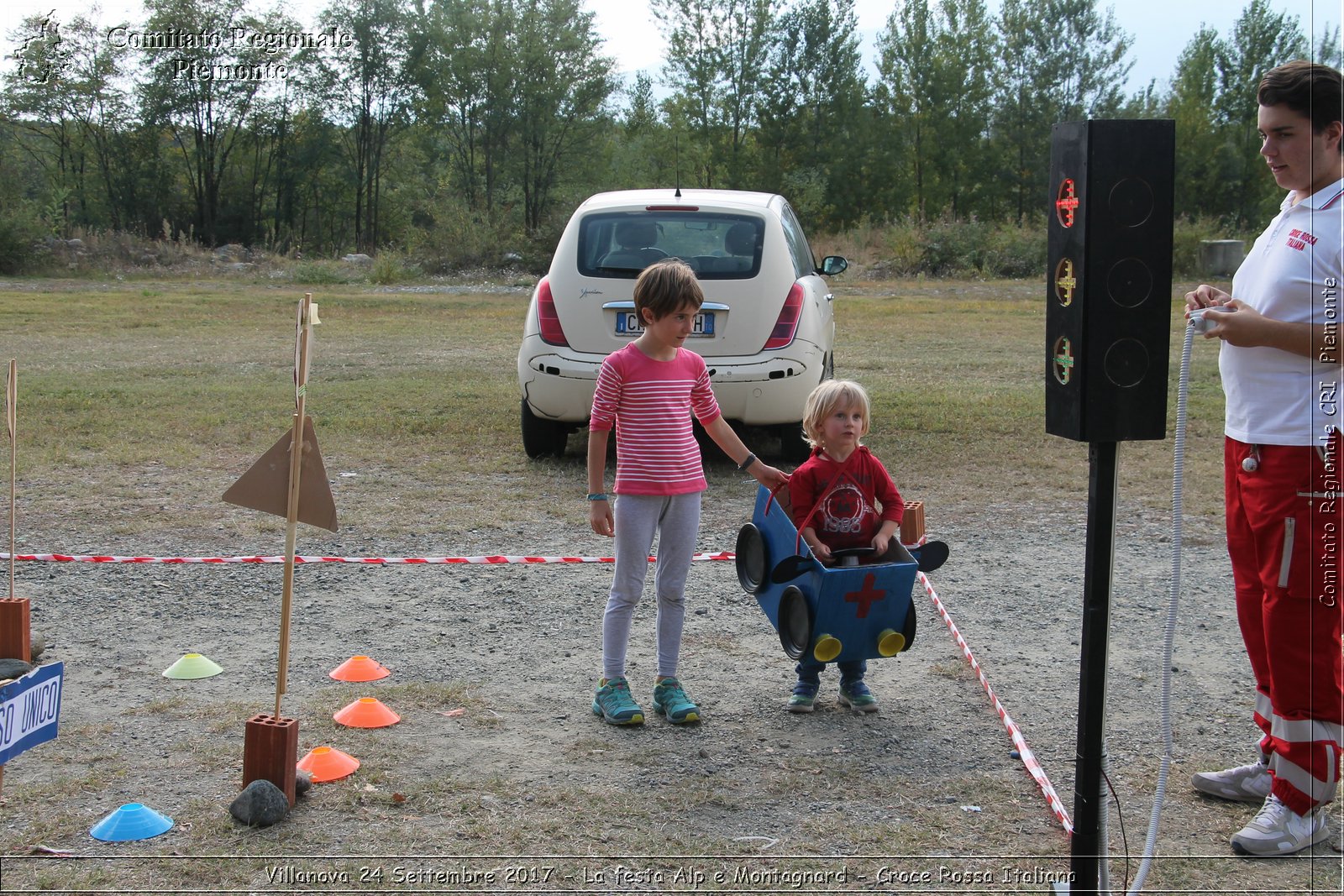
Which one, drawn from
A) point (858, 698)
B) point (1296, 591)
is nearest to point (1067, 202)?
point (1296, 591)

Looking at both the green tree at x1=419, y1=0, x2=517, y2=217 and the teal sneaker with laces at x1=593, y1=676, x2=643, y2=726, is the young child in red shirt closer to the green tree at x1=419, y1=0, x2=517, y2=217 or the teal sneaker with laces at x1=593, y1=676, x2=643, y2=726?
the teal sneaker with laces at x1=593, y1=676, x2=643, y2=726

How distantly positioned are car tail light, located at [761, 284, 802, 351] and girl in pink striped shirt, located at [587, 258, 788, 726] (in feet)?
12.8

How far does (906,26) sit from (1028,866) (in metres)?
52.7

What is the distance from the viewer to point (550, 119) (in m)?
46.3

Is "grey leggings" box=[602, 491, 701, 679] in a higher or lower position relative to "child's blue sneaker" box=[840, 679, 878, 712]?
higher

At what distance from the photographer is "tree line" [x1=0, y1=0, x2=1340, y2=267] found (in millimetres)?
40281

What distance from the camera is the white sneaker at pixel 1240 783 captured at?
3596 mm

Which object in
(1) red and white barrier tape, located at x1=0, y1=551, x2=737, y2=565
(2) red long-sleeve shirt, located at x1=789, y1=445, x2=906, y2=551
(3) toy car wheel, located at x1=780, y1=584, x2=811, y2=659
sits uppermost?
(2) red long-sleeve shirt, located at x1=789, y1=445, x2=906, y2=551

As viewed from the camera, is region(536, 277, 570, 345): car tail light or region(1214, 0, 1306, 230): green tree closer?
region(536, 277, 570, 345): car tail light

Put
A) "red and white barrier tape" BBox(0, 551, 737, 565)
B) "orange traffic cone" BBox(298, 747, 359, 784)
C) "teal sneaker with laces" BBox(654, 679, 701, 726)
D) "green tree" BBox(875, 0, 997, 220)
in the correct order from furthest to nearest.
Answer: "green tree" BBox(875, 0, 997, 220) → "red and white barrier tape" BBox(0, 551, 737, 565) → "teal sneaker with laces" BBox(654, 679, 701, 726) → "orange traffic cone" BBox(298, 747, 359, 784)

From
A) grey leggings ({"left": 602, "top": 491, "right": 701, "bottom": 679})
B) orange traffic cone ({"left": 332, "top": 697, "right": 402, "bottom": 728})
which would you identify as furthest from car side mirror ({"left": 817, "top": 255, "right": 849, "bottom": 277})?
orange traffic cone ({"left": 332, "top": 697, "right": 402, "bottom": 728})

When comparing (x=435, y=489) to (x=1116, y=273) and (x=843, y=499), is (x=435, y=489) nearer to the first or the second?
(x=843, y=499)

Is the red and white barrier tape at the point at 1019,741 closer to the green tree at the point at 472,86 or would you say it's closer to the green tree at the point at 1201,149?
the green tree at the point at 472,86

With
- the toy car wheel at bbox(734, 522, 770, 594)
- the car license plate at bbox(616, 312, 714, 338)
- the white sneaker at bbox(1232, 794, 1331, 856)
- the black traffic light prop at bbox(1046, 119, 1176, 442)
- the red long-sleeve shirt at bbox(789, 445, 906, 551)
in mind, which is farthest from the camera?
the car license plate at bbox(616, 312, 714, 338)
